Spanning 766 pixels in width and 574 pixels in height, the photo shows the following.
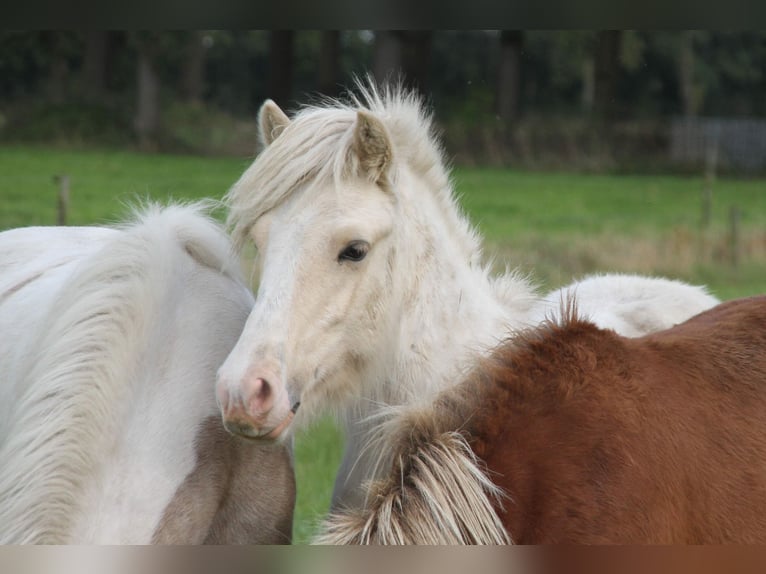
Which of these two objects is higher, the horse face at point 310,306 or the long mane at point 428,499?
the horse face at point 310,306

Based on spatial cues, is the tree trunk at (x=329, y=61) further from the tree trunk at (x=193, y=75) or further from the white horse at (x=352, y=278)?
the white horse at (x=352, y=278)

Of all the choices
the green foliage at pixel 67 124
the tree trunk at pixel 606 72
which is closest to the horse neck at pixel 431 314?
the green foliage at pixel 67 124

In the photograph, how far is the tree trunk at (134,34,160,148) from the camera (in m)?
23.7

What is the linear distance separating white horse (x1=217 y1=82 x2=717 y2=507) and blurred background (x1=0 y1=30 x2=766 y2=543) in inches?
17.2

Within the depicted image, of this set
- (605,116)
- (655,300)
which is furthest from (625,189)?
(655,300)

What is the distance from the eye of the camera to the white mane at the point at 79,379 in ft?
8.38

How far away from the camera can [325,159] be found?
3039mm

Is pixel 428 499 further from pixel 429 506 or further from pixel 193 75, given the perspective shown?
pixel 193 75

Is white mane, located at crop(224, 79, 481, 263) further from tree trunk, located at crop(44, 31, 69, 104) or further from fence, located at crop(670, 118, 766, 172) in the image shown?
fence, located at crop(670, 118, 766, 172)

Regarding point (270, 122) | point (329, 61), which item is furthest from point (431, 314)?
point (329, 61)

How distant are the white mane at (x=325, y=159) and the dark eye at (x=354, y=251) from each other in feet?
0.68

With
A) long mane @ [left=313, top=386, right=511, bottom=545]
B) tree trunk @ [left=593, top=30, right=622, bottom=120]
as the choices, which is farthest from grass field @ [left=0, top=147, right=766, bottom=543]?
tree trunk @ [left=593, top=30, right=622, bottom=120]

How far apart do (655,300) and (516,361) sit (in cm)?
247

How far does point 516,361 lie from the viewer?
2445 millimetres
